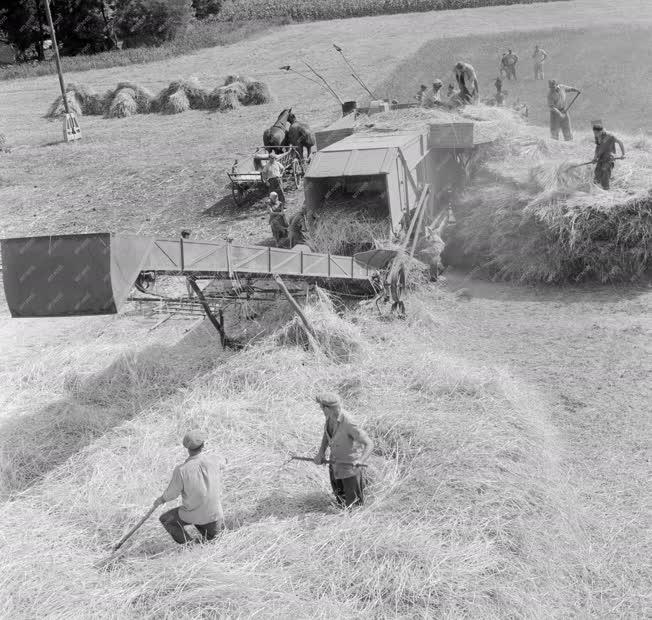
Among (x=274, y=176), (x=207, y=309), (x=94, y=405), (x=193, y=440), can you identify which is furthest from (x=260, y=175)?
(x=193, y=440)

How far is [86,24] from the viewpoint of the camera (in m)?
49.2

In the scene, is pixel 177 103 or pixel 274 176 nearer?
pixel 274 176

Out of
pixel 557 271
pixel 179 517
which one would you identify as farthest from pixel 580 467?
pixel 557 271

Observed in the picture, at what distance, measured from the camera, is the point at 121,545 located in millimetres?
5797

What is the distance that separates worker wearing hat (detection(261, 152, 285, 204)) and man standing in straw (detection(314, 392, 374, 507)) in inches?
427

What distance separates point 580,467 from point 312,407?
311cm

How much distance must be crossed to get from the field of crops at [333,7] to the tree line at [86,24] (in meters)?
4.44

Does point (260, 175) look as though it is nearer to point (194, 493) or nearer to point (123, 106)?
point (194, 493)

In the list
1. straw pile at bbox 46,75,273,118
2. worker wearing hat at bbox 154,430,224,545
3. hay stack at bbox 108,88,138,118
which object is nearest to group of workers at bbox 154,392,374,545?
worker wearing hat at bbox 154,430,224,545

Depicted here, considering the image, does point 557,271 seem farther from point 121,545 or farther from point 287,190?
point 121,545

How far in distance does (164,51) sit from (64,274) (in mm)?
38384

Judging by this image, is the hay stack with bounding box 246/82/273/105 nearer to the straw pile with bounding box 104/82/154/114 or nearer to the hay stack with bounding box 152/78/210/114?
the hay stack with bounding box 152/78/210/114

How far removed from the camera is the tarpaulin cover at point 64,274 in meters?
6.64

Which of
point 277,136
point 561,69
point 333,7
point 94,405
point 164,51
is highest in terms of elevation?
point 333,7
